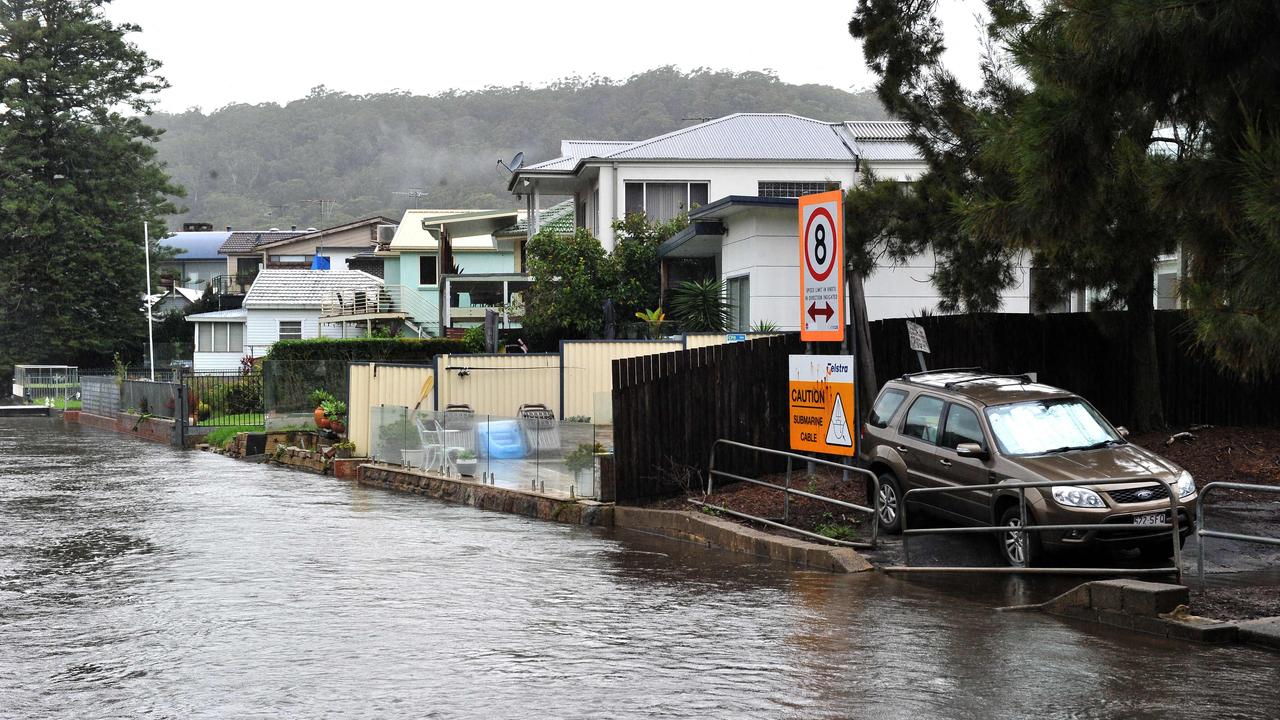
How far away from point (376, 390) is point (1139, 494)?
17684mm

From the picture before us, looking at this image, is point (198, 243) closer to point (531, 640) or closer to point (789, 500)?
point (789, 500)

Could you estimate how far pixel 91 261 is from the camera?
7031 centimetres

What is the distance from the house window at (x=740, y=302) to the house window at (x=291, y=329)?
42883 mm

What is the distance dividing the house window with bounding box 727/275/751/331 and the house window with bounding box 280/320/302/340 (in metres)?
42.9

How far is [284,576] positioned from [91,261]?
64.0 meters

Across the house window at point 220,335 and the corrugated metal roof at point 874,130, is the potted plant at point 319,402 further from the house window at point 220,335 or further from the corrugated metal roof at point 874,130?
the house window at point 220,335

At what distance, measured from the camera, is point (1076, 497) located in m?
11.7

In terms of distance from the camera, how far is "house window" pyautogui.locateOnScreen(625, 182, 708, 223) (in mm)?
38812

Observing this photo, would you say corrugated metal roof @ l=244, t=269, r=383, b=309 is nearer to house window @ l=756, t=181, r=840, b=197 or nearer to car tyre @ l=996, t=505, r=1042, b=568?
house window @ l=756, t=181, r=840, b=197

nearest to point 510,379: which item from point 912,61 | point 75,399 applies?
point 912,61

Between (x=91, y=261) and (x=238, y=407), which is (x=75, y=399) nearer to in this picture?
(x=91, y=261)

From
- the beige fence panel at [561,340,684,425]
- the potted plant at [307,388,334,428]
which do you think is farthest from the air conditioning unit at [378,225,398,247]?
the beige fence panel at [561,340,684,425]

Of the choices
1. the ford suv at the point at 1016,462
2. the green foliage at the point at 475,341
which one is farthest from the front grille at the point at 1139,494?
the green foliage at the point at 475,341

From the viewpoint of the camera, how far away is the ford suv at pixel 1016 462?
458 inches
